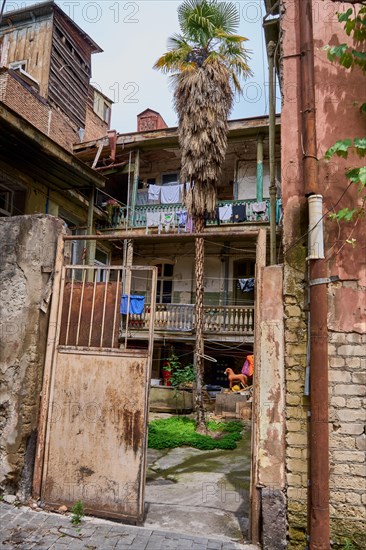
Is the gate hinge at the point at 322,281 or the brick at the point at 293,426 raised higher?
the gate hinge at the point at 322,281

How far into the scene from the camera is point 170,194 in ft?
52.9

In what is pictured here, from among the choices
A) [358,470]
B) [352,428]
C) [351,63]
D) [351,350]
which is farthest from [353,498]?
[351,63]

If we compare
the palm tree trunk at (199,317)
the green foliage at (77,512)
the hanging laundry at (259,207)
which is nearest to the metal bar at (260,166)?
the hanging laundry at (259,207)

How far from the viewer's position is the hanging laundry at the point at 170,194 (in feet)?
52.5

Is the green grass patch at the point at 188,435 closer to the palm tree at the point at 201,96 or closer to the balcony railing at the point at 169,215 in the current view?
the palm tree at the point at 201,96

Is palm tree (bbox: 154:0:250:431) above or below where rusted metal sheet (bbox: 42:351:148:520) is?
above

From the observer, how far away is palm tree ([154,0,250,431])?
10.4 meters

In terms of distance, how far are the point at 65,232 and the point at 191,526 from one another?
360 centimetres

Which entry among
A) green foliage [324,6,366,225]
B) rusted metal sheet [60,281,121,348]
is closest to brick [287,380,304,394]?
green foliage [324,6,366,225]

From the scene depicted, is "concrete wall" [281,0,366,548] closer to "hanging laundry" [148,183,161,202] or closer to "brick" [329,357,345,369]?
"brick" [329,357,345,369]

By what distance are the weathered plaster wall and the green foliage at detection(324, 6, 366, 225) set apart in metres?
3.21

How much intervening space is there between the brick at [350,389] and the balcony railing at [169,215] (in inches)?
409

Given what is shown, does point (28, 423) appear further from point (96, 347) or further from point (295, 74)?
point (295, 74)

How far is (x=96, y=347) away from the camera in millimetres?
4559
